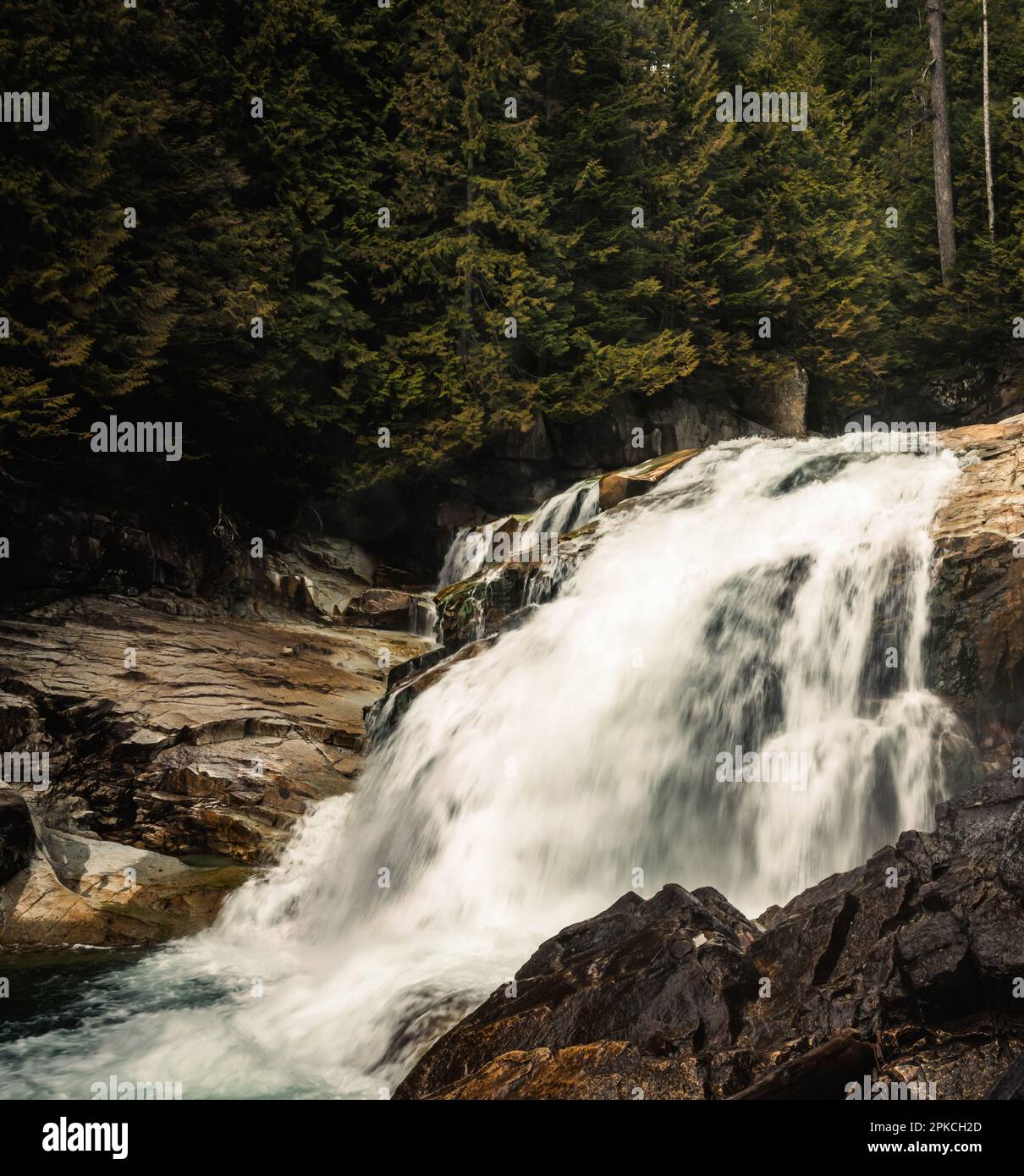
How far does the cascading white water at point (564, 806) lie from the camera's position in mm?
6090

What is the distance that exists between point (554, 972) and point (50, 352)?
34.1 ft

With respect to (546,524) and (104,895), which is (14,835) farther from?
(546,524)

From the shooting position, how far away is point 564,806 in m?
8.40

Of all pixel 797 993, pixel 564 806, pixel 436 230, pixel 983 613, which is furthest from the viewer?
pixel 436 230

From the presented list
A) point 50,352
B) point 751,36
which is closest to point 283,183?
point 50,352

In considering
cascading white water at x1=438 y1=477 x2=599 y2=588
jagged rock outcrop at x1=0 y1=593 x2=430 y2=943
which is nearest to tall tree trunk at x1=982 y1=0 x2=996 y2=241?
cascading white water at x1=438 y1=477 x2=599 y2=588

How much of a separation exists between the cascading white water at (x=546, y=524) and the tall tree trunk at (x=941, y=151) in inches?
527

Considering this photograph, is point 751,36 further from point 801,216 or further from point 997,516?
point 997,516

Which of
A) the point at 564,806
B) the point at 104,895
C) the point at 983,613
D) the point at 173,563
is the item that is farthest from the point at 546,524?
the point at 104,895

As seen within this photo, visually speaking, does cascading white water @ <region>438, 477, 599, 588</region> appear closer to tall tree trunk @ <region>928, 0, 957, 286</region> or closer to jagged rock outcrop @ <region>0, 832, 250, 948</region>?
jagged rock outcrop @ <region>0, 832, 250, 948</region>

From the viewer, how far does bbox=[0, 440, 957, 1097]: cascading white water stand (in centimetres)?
609

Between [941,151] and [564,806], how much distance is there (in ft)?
76.0

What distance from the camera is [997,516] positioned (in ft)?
27.1

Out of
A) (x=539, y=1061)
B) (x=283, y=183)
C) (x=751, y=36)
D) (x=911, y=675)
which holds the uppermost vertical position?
(x=751, y=36)
